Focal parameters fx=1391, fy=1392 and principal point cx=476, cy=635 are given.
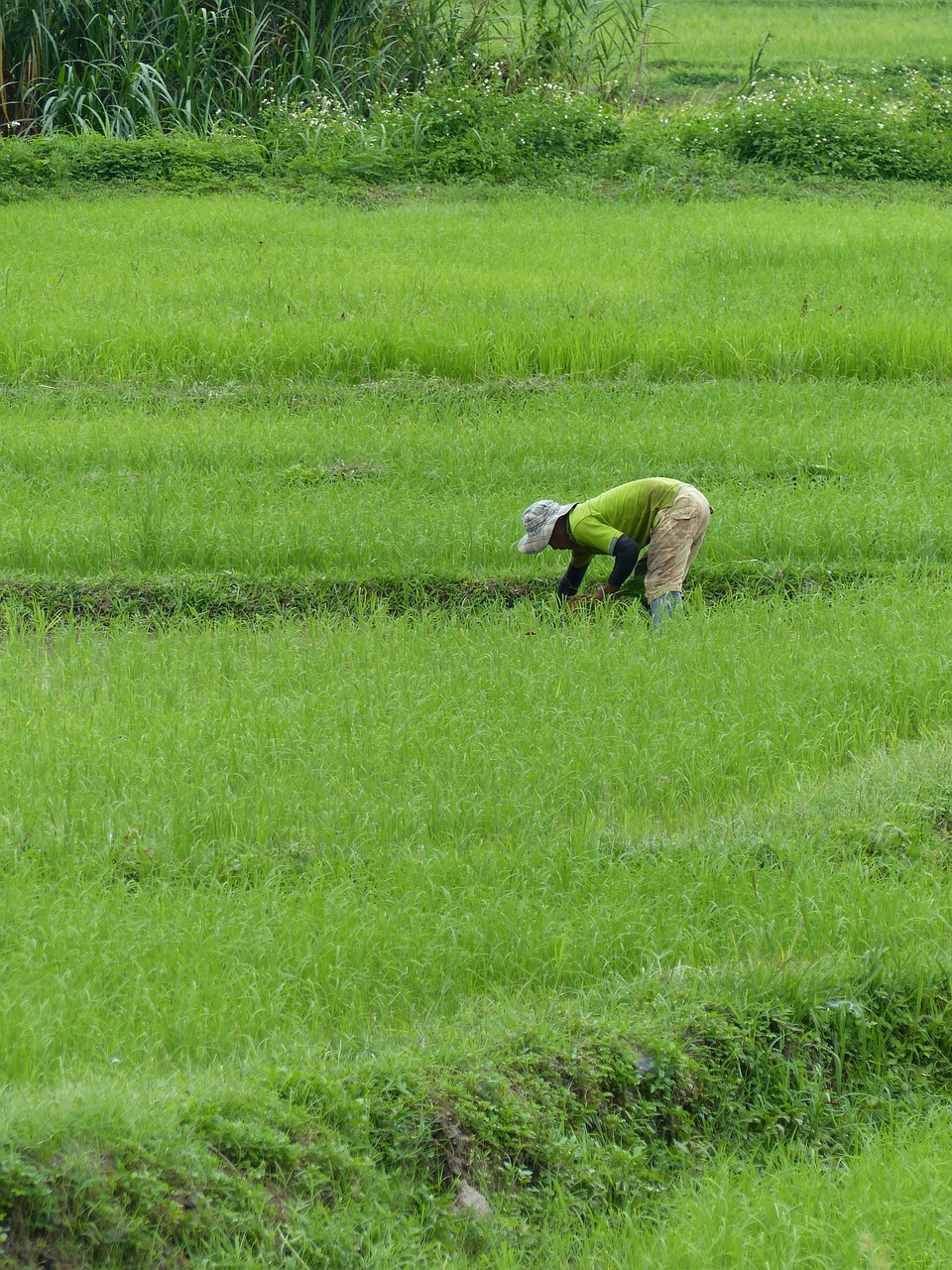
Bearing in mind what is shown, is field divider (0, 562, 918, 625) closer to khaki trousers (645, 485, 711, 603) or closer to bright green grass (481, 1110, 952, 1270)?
khaki trousers (645, 485, 711, 603)

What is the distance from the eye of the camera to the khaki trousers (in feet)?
21.2

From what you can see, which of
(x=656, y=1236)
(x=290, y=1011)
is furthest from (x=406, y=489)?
(x=656, y=1236)

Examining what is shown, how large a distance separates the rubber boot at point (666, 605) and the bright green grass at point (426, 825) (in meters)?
0.14

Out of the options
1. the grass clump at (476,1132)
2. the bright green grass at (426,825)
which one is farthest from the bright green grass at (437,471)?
the grass clump at (476,1132)

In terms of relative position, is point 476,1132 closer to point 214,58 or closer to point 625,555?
point 625,555

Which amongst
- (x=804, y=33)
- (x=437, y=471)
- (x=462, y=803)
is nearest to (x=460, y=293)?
(x=437, y=471)

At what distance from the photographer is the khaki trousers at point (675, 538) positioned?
6.48 metres

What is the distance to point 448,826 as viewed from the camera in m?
4.61

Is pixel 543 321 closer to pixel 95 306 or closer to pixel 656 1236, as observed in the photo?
pixel 95 306

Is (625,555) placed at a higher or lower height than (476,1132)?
higher

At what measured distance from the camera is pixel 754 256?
1213 centimetres

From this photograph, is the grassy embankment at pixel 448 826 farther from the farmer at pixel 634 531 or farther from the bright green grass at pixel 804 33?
the bright green grass at pixel 804 33

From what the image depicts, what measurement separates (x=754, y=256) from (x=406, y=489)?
5495 millimetres

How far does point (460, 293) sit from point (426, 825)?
7.22m
